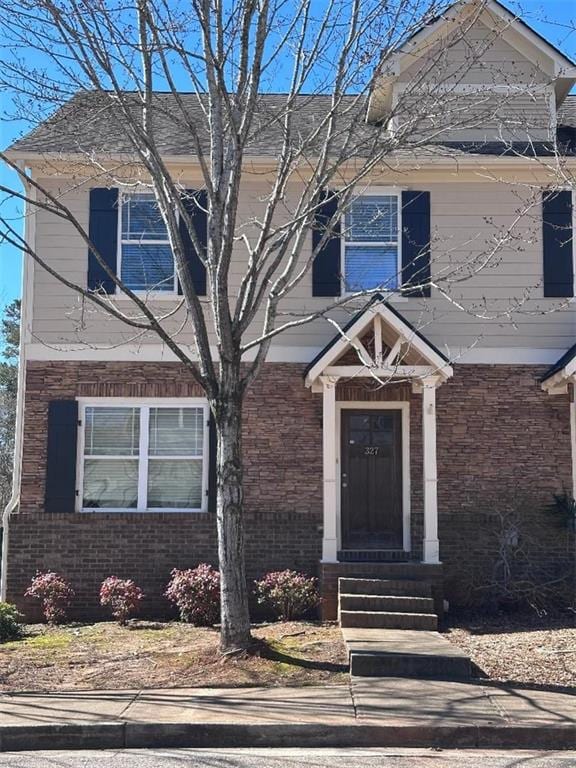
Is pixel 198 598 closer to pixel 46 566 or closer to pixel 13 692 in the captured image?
pixel 46 566

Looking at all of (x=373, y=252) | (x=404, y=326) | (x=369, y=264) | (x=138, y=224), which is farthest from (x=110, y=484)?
(x=373, y=252)

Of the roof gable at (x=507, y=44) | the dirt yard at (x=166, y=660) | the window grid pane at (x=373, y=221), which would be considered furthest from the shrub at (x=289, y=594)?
the roof gable at (x=507, y=44)

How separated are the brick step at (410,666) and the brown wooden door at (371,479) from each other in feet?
13.6

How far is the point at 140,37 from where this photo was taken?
8.98m

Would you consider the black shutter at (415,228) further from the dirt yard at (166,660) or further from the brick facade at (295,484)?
the dirt yard at (166,660)

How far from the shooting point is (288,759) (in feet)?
20.0

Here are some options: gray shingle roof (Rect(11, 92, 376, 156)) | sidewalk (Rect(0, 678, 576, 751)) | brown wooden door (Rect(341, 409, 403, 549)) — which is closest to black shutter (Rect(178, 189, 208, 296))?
gray shingle roof (Rect(11, 92, 376, 156))

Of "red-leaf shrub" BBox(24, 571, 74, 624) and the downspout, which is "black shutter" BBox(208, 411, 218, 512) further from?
the downspout

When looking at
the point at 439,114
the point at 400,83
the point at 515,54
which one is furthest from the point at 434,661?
the point at 515,54

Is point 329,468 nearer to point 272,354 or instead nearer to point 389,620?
point 272,354

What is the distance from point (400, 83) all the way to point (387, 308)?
3.82 metres

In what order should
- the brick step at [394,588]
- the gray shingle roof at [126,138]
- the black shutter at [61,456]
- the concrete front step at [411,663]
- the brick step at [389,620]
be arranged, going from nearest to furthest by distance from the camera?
1. the concrete front step at [411,663]
2. the brick step at [389,620]
3. the brick step at [394,588]
4. the gray shingle roof at [126,138]
5. the black shutter at [61,456]

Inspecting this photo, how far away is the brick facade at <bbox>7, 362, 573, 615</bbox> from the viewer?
12023 mm

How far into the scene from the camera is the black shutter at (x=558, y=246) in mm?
12461
